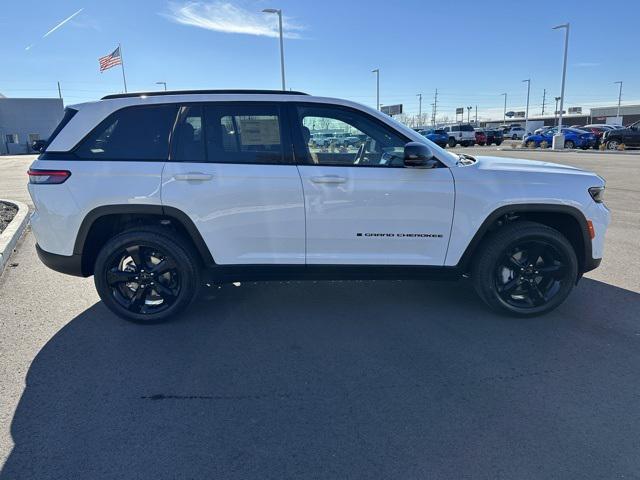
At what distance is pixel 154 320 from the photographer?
4.05 m

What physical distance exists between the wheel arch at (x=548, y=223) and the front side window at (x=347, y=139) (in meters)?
0.92

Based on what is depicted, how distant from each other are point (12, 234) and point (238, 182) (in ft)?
15.2

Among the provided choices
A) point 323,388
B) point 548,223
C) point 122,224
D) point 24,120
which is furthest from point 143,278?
point 24,120

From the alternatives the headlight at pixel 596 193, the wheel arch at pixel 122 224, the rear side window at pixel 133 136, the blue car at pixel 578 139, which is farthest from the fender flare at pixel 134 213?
the blue car at pixel 578 139

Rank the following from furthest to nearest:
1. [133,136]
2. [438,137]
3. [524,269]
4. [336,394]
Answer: [438,137]
[524,269]
[133,136]
[336,394]

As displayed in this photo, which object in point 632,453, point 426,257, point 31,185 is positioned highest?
point 31,185

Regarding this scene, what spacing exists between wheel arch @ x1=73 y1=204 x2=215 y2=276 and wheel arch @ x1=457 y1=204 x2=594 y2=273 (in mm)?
2267

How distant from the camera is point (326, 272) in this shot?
3.99 meters

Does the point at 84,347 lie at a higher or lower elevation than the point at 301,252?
lower

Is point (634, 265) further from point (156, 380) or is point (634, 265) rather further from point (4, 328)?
point (4, 328)

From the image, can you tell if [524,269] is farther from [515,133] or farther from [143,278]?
[515,133]

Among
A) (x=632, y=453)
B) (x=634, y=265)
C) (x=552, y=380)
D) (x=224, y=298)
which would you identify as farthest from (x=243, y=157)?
(x=634, y=265)

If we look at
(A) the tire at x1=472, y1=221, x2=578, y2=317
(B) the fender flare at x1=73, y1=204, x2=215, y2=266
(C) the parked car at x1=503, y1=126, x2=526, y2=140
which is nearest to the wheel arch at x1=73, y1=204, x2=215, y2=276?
(B) the fender flare at x1=73, y1=204, x2=215, y2=266

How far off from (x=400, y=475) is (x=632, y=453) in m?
1.24
